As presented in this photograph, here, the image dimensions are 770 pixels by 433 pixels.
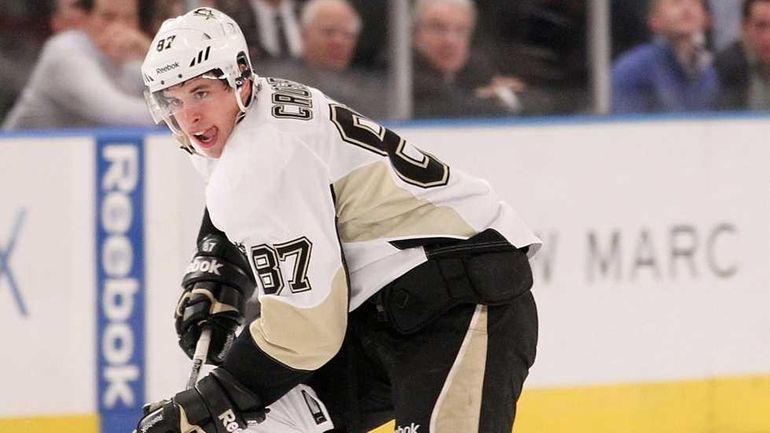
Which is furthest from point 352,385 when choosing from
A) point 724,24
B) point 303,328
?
point 724,24

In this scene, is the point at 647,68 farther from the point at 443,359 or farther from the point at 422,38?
the point at 443,359

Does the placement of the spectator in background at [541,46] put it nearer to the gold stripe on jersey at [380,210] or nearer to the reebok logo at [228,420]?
the gold stripe on jersey at [380,210]

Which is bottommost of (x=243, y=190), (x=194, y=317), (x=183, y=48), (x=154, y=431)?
(x=154, y=431)

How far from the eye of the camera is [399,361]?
281 cm

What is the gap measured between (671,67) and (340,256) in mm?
2388

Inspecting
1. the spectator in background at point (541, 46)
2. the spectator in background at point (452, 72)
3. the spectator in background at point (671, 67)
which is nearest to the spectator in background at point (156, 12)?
the spectator in background at point (452, 72)

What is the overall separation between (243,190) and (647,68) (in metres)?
2.43

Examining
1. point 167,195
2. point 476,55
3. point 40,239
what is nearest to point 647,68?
point 476,55

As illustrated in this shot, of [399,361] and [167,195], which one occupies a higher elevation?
[167,195]

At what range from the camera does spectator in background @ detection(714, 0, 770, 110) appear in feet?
15.8

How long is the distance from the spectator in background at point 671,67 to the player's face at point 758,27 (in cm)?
14

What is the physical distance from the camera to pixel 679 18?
15.7 feet

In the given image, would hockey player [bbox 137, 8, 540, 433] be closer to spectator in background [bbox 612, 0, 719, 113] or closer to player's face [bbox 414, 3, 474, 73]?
player's face [bbox 414, 3, 474, 73]

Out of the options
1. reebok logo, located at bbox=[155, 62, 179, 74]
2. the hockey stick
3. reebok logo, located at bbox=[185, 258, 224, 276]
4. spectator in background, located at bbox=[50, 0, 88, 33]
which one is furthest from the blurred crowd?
reebok logo, located at bbox=[155, 62, 179, 74]
